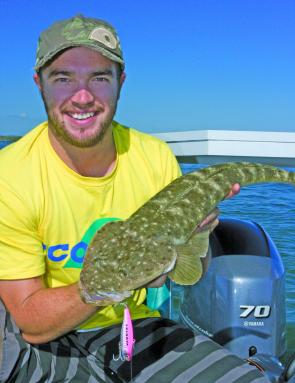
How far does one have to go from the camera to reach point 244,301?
3617 mm

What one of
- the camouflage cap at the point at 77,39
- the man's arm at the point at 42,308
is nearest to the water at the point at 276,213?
the man's arm at the point at 42,308

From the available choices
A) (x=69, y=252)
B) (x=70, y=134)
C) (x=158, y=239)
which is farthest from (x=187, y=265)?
(x=70, y=134)

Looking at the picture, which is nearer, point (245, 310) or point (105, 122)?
point (105, 122)

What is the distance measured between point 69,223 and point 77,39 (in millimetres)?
1001

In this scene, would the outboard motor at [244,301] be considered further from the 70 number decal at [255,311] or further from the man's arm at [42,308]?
the man's arm at [42,308]

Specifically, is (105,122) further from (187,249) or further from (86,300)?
(86,300)

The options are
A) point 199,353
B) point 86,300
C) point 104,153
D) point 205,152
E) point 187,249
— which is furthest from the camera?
point 205,152

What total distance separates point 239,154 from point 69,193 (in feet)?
8.41

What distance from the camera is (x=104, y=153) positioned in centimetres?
318

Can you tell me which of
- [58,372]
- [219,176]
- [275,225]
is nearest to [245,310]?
[219,176]

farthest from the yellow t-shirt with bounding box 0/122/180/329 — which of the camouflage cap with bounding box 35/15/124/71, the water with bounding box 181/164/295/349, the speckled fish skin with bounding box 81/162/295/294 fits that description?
the water with bounding box 181/164/295/349

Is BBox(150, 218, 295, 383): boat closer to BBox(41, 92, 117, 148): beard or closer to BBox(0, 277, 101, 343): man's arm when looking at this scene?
BBox(0, 277, 101, 343): man's arm

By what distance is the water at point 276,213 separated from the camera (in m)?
→ 7.36

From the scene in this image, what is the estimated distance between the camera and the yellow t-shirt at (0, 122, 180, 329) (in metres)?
2.88
